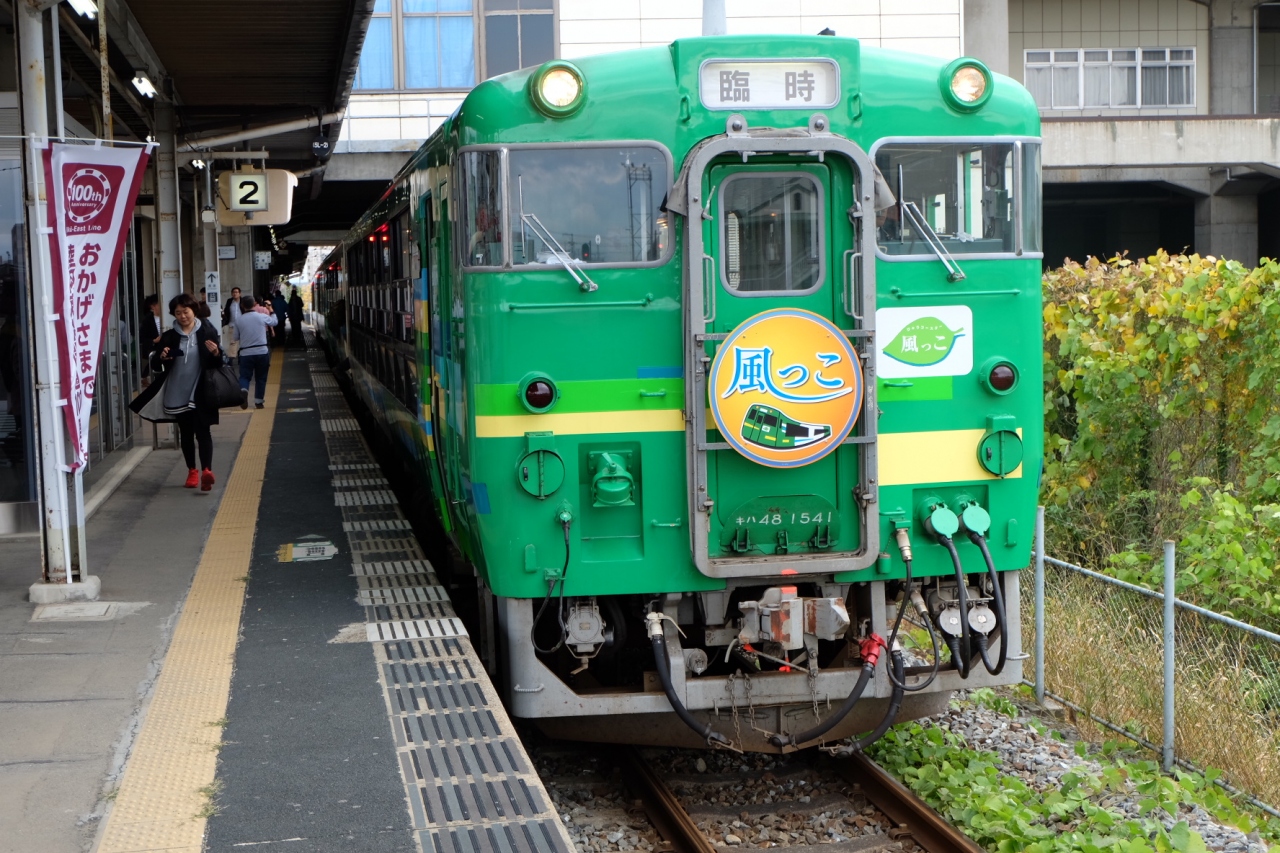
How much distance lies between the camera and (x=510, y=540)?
585cm

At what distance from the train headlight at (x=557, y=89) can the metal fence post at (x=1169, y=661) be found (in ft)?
11.3

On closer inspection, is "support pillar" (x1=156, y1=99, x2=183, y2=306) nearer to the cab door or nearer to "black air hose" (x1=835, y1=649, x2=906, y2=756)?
the cab door

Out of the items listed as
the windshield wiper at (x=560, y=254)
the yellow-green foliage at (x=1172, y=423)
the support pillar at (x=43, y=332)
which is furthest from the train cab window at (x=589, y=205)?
the yellow-green foliage at (x=1172, y=423)

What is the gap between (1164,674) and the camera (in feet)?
22.4

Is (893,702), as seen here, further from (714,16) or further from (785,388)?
(714,16)

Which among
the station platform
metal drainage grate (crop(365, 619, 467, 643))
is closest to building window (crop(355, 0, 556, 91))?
the station platform

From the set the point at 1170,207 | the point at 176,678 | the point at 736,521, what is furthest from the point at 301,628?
the point at 1170,207

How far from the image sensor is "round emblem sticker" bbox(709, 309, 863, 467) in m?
5.74

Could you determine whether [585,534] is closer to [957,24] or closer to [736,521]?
[736,521]

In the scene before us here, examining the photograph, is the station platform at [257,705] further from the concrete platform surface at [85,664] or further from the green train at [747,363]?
the green train at [747,363]

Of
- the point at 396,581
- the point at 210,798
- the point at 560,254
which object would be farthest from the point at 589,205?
the point at 396,581

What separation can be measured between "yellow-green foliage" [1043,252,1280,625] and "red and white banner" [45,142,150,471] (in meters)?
6.31

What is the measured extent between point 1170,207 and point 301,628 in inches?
1211

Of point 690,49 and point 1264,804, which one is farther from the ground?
point 690,49
